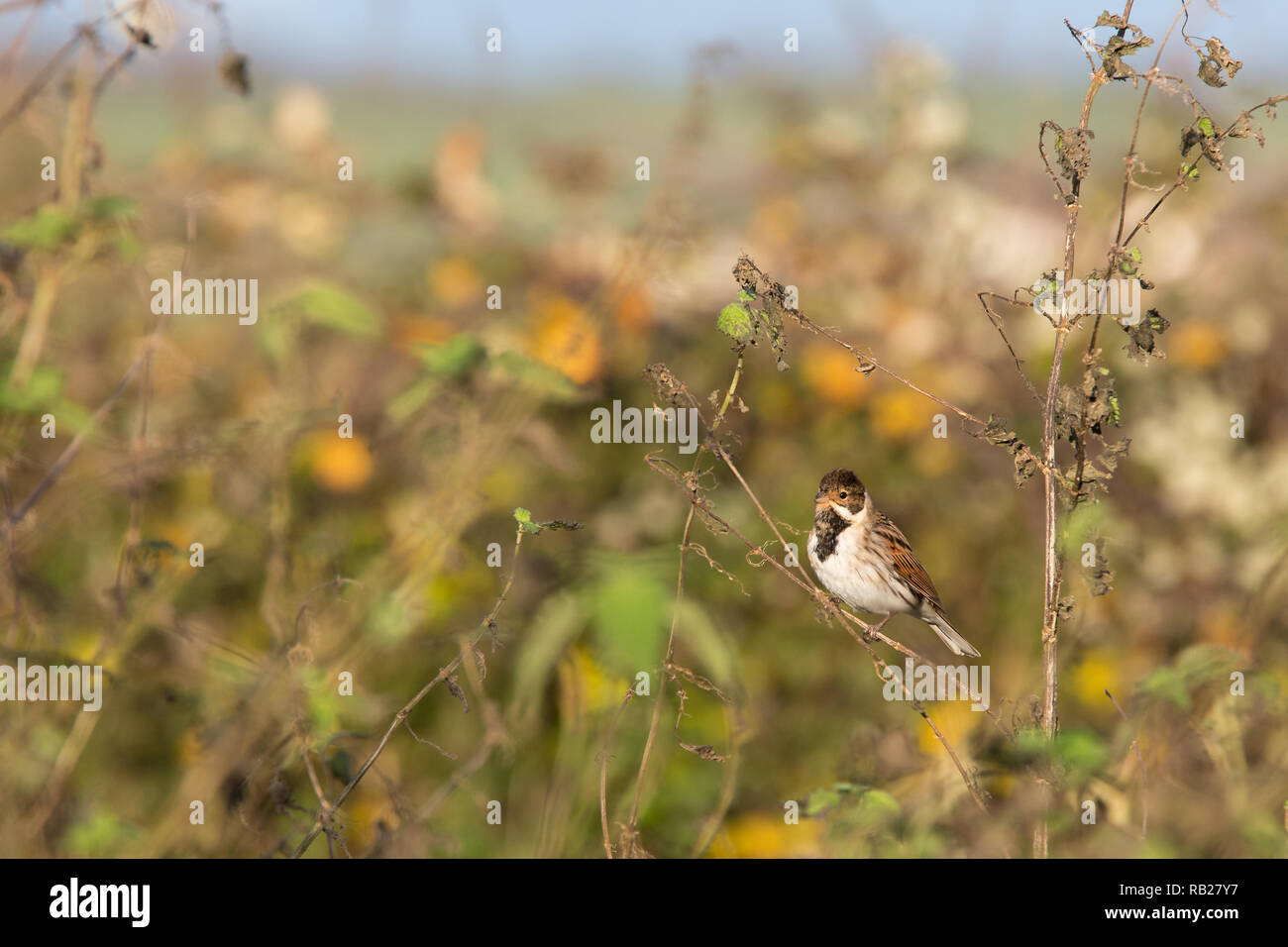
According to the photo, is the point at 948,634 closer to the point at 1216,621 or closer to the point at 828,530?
the point at 828,530

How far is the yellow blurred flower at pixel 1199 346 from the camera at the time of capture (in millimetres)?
5309

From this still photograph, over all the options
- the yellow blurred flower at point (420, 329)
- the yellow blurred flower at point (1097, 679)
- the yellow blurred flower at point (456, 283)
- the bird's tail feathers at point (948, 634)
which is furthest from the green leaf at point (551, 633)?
the yellow blurred flower at point (456, 283)

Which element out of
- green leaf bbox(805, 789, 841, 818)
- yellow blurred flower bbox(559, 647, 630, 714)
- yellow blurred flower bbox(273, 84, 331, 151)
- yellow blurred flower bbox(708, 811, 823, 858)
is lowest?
yellow blurred flower bbox(708, 811, 823, 858)

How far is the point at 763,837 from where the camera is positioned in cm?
369

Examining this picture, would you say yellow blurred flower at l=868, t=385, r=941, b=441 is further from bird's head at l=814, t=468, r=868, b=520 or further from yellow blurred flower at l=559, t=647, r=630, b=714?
yellow blurred flower at l=559, t=647, r=630, b=714

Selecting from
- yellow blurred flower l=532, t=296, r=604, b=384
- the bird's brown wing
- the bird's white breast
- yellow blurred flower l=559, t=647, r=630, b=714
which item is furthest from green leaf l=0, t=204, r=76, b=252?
the bird's brown wing

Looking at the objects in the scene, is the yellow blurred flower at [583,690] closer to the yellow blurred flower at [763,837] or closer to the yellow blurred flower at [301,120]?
the yellow blurred flower at [763,837]

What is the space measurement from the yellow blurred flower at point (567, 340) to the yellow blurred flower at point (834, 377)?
101cm

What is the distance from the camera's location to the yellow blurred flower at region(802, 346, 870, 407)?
510 centimetres

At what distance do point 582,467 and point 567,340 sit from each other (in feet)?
3.52

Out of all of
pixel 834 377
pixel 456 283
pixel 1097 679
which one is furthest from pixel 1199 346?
pixel 456 283

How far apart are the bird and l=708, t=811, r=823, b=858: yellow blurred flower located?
76 centimetres
